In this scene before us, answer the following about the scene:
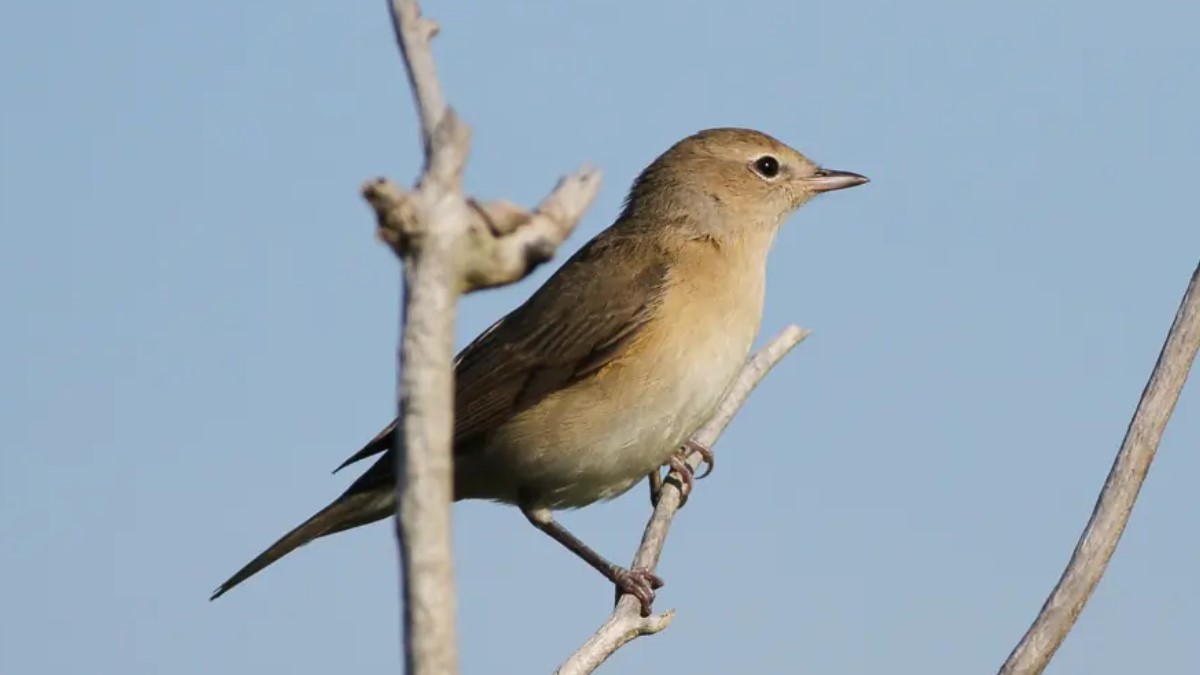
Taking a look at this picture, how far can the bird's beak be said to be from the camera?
27.0 ft

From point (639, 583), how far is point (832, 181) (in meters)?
2.59

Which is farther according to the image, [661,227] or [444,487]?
[661,227]

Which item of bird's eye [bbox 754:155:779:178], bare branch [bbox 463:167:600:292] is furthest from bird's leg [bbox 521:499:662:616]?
bare branch [bbox 463:167:600:292]

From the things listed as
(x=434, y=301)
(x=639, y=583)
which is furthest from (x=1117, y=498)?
(x=639, y=583)

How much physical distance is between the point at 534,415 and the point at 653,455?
590 mm

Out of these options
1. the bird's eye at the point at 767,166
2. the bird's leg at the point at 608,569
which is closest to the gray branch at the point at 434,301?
the bird's leg at the point at 608,569

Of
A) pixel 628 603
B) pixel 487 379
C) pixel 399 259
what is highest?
pixel 487 379

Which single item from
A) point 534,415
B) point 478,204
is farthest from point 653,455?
point 478,204

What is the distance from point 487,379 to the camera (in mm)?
7355

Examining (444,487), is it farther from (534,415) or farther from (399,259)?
(534,415)

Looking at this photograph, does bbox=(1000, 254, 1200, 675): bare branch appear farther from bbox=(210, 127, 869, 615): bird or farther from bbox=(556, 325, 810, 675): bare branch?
bbox=(210, 127, 869, 615): bird

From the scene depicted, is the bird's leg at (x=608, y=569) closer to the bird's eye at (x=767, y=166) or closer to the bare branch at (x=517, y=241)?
the bird's eye at (x=767, y=166)

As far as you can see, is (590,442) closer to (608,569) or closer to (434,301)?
(608,569)

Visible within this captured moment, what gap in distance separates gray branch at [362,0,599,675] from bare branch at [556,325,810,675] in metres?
2.64
